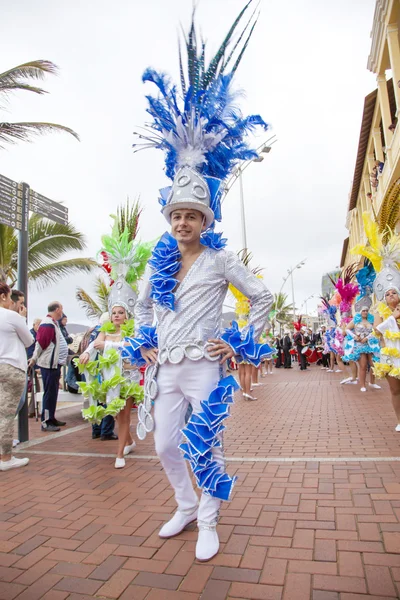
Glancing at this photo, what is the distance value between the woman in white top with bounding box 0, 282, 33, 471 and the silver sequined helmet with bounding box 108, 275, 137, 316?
1.10m

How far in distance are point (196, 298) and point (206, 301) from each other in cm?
7

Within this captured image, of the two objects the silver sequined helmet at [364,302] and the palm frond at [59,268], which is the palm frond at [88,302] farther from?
the silver sequined helmet at [364,302]

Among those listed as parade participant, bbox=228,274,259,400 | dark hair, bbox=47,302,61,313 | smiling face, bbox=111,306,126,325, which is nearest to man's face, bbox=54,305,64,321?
dark hair, bbox=47,302,61,313

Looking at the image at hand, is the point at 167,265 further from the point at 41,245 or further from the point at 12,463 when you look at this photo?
the point at 41,245

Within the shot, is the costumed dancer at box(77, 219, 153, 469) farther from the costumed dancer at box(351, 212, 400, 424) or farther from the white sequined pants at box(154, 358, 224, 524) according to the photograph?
the costumed dancer at box(351, 212, 400, 424)

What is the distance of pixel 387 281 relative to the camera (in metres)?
5.94

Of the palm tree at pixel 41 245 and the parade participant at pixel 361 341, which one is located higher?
the palm tree at pixel 41 245

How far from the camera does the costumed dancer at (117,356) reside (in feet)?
16.1

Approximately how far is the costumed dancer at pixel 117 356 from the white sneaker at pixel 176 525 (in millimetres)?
1751

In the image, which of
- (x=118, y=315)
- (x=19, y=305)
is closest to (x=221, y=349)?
(x=118, y=315)

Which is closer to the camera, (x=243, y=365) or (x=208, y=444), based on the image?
(x=208, y=444)

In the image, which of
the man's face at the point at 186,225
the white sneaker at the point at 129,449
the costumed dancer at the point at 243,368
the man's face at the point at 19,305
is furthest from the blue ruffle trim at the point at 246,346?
the costumed dancer at the point at 243,368

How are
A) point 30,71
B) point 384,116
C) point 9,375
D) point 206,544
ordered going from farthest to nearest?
point 384,116
point 30,71
point 9,375
point 206,544

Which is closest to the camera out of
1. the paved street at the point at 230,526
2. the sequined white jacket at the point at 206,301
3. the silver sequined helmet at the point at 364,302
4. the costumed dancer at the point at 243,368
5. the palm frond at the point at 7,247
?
the paved street at the point at 230,526
